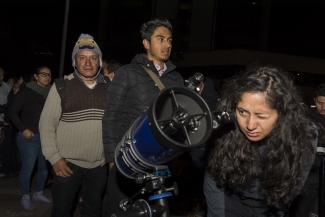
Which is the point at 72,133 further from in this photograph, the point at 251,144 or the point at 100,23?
the point at 100,23

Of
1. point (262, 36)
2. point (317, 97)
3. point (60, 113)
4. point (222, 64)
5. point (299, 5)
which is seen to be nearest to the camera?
point (60, 113)

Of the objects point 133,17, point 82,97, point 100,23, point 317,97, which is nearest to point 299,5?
point 133,17

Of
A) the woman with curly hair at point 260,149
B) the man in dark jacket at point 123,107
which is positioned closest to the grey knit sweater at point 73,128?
the man in dark jacket at point 123,107

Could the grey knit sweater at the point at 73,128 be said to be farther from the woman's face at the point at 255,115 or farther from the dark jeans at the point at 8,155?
the dark jeans at the point at 8,155

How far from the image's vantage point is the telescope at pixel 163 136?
1.63m

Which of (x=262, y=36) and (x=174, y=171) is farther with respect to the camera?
(x=262, y=36)

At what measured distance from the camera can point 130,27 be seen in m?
41.9

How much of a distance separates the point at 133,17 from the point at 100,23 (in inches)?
170

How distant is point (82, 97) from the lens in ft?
11.8

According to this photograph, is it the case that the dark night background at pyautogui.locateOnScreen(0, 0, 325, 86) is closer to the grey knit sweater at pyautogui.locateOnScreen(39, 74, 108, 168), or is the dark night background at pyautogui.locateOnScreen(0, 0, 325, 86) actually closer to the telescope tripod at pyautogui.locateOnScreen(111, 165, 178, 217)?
the grey knit sweater at pyautogui.locateOnScreen(39, 74, 108, 168)

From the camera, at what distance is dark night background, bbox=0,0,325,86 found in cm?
2372

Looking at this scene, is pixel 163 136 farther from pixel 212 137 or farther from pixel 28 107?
pixel 28 107

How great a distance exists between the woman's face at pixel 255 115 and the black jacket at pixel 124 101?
98 cm

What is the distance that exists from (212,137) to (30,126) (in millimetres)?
3617
